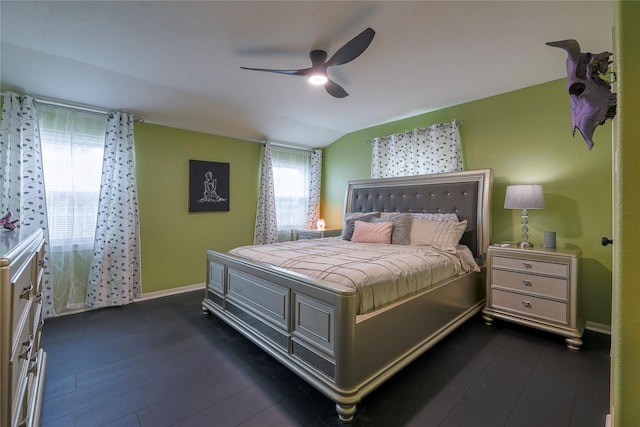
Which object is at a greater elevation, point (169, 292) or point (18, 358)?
point (18, 358)

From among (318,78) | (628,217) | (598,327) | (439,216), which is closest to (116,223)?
(318,78)

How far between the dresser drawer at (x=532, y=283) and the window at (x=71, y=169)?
4480mm

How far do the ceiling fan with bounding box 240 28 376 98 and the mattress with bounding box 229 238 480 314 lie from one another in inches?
59.5

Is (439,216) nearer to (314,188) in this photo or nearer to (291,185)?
(314,188)

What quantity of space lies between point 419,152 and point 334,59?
2198mm

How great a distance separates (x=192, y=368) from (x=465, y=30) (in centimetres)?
326

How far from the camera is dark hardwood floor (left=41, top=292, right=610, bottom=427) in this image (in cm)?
156

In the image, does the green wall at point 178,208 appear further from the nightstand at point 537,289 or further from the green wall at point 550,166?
the nightstand at point 537,289

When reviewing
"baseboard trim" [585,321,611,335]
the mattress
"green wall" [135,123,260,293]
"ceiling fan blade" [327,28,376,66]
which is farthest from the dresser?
"baseboard trim" [585,321,611,335]

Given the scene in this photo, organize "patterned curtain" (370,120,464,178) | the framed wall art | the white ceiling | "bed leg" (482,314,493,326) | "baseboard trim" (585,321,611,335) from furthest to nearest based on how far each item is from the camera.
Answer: the framed wall art → "patterned curtain" (370,120,464,178) → "bed leg" (482,314,493,326) → "baseboard trim" (585,321,611,335) → the white ceiling

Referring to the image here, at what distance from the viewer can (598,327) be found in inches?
103

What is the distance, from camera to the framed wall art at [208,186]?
3.92 m

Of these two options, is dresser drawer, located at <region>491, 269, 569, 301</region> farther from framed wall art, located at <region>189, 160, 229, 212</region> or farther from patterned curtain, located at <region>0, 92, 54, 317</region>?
patterned curtain, located at <region>0, 92, 54, 317</region>

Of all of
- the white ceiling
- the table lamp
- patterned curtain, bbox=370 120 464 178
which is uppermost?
the white ceiling
